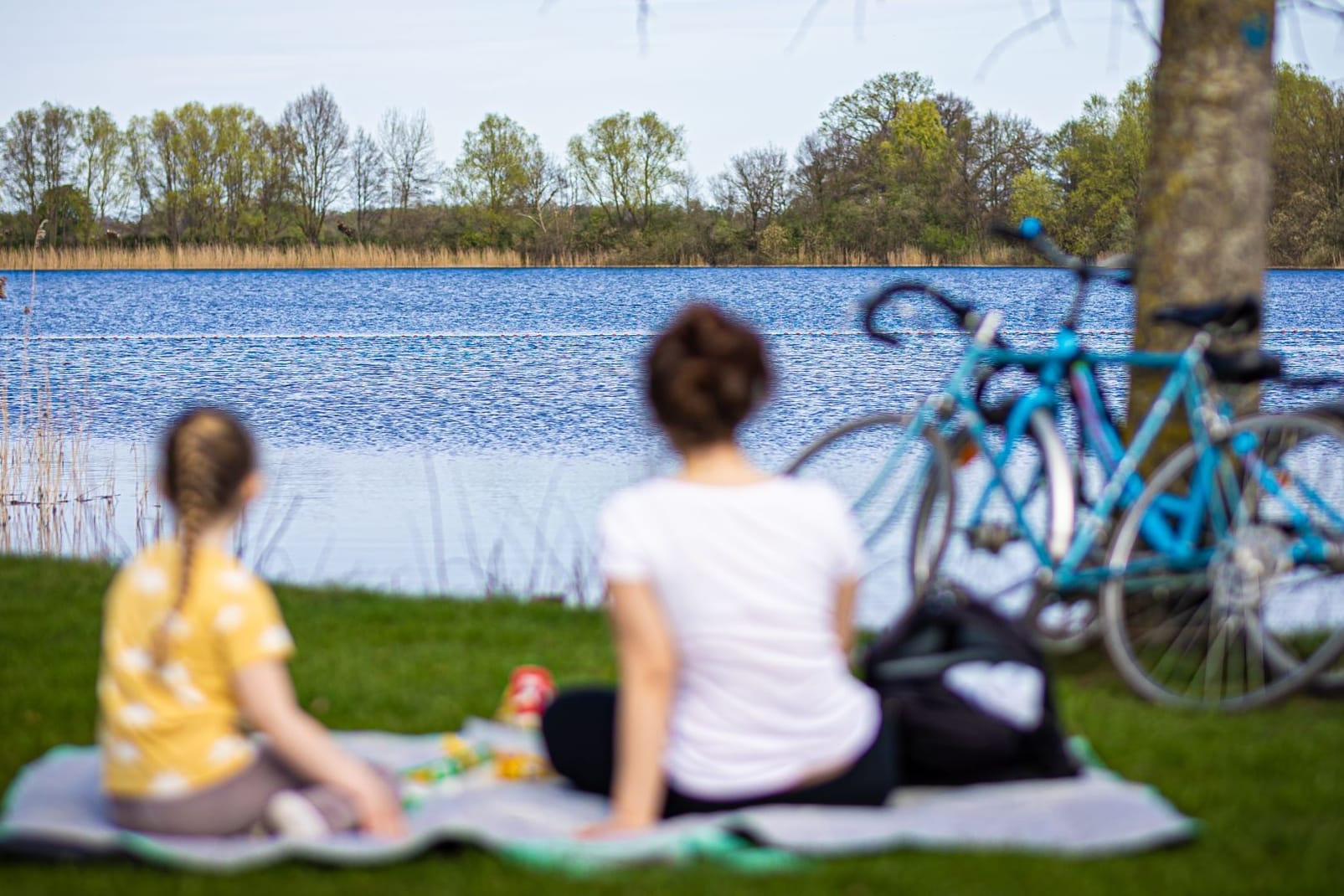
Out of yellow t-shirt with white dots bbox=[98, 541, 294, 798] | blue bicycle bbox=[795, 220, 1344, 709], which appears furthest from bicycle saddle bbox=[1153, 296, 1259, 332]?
yellow t-shirt with white dots bbox=[98, 541, 294, 798]

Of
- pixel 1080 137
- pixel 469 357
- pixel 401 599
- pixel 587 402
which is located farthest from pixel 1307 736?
pixel 1080 137

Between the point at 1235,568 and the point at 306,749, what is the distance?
272cm

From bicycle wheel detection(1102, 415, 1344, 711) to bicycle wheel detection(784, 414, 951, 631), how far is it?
60cm

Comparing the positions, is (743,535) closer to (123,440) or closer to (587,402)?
(123,440)

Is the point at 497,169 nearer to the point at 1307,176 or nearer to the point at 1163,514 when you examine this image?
the point at 1307,176

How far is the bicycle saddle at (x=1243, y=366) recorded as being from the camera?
452 cm

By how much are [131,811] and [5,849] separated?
0.88ft

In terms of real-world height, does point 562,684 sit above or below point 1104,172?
below

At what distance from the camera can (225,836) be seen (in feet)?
11.0

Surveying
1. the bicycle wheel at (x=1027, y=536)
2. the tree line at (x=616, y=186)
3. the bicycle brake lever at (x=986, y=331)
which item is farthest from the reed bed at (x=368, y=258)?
the bicycle brake lever at (x=986, y=331)

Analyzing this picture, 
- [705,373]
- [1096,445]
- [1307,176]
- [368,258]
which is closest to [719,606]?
[705,373]

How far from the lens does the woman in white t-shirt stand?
10.2 feet

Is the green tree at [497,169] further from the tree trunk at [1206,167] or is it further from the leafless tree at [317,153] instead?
the tree trunk at [1206,167]

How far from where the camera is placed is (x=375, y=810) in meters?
3.33
